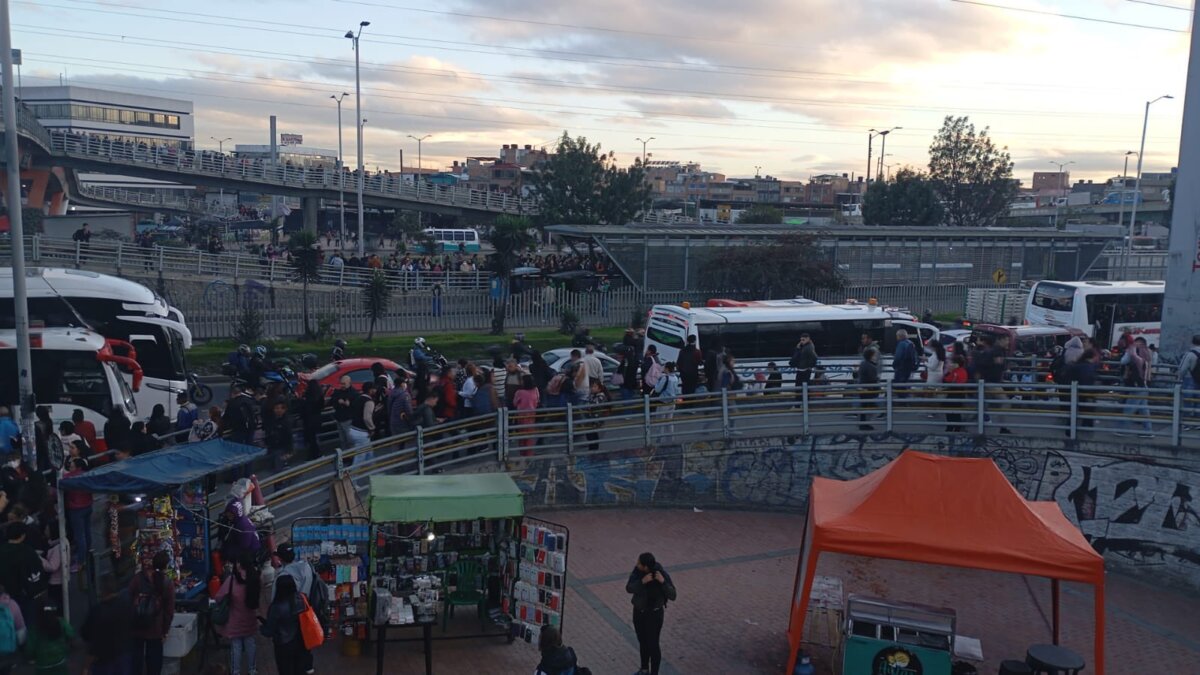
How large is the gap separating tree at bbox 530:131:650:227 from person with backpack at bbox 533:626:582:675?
43.8m

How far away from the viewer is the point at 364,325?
97.9ft

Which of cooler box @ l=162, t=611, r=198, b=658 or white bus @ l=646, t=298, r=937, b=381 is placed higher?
white bus @ l=646, t=298, r=937, b=381

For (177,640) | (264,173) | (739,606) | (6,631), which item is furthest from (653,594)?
(264,173)

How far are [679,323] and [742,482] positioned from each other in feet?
19.9

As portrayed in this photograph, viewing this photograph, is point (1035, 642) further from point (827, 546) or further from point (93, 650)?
point (93, 650)

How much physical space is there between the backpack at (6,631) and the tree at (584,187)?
43.8 meters

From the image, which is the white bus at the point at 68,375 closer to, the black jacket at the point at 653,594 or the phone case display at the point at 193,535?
the phone case display at the point at 193,535

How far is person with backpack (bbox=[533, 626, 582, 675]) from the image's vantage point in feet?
24.0

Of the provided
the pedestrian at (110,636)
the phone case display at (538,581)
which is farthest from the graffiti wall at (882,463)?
the pedestrian at (110,636)

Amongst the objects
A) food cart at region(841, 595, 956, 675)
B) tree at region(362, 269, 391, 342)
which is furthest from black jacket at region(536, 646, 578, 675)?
tree at region(362, 269, 391, 342)

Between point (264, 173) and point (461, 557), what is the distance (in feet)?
153

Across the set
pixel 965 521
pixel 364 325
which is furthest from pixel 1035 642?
pixel 364 325

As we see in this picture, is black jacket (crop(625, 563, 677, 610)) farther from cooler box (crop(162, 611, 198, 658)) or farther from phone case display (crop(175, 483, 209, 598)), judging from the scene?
phone case display (crop(175, 483, 209, 598))

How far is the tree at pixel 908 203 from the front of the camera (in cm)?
6053
